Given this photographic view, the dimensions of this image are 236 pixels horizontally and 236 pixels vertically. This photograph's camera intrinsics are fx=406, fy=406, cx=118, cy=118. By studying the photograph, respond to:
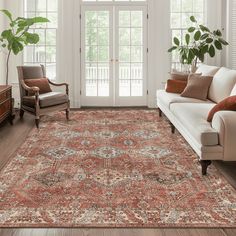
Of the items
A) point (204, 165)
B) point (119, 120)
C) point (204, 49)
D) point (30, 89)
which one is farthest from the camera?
point (204, 49)

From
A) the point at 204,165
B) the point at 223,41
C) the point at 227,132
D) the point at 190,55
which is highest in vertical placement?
the point at 223,41

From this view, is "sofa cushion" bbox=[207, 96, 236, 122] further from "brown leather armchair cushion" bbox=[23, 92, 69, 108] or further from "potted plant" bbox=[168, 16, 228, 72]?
"potted plant" bbox=[168, 16, 228, 72]

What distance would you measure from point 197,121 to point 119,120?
288 centimetres

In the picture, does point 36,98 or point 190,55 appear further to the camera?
point 190,55

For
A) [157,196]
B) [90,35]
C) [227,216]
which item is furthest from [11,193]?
[90,35]

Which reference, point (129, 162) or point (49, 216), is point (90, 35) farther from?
point (49, 216)

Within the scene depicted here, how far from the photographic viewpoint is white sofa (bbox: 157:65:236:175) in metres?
3.85

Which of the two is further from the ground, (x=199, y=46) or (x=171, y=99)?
(x=199, y=46)

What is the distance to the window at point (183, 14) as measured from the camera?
28.5 feet

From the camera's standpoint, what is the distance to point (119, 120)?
23.4ft

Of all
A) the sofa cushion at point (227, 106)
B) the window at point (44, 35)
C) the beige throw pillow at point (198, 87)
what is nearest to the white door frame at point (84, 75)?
the window at point (44, 35)

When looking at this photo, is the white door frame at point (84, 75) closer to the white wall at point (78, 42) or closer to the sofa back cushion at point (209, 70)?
the white wall at point (78, 42)

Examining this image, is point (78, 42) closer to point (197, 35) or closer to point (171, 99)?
point (197, 35)

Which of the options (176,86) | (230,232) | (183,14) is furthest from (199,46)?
(230,232)
